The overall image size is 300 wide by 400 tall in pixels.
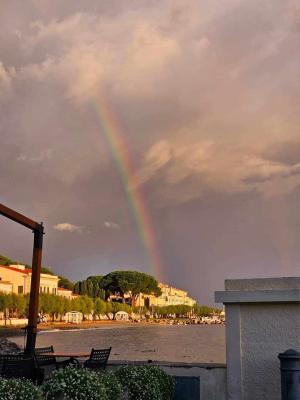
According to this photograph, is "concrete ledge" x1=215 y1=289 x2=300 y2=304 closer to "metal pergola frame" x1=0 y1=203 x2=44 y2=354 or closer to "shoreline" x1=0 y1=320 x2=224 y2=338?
"metal pergola frame" x1=0 y1=203 x2=44 y2=354

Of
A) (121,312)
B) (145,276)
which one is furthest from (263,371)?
(145,276)

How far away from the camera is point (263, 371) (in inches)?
281

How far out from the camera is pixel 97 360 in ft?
29.7

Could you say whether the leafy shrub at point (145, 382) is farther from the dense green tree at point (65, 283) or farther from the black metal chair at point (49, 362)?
the dense green tree at point (65, 283)

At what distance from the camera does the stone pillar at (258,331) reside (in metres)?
7.04

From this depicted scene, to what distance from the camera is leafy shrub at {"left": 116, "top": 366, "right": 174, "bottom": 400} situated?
6.87 meters

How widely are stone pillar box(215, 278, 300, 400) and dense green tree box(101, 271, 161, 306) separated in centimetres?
14093

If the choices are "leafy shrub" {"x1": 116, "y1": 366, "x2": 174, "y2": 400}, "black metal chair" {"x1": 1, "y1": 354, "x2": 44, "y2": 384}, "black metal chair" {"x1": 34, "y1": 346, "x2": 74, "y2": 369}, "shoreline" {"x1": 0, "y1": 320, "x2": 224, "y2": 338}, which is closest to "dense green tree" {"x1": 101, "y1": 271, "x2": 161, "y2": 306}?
Result: "shoreline" {"x1": 0, "y1": 320, "x2": 224, "y2": 338}

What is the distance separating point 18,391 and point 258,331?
319 cm

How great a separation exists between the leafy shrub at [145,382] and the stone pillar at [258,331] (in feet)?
2.79

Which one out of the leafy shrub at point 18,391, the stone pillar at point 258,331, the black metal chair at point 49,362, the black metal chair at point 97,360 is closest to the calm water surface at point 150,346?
the black metal chair at point 49,362

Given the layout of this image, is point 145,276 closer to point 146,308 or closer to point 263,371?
point 146,308

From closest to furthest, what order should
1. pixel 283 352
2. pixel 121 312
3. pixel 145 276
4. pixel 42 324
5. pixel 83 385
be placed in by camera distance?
pixel 83 385
pixel 283 352
pixel 42 324
pixel 121 312
pixel 145 276

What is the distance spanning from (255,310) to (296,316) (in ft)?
1.71
